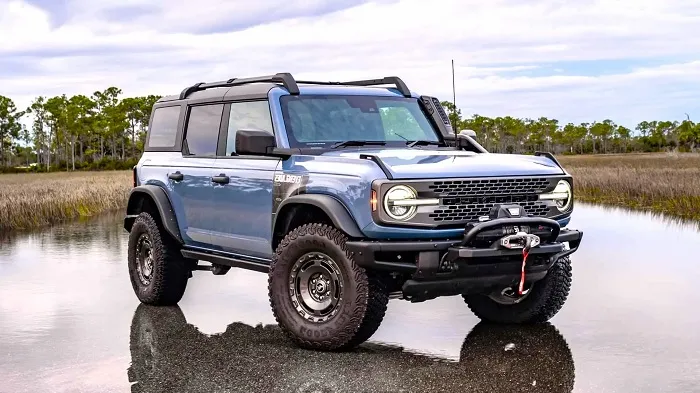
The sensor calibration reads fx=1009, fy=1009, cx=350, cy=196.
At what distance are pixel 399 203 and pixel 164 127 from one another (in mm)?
3938

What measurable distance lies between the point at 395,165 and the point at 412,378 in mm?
1580

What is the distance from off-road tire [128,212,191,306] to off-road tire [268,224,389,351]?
2.22m

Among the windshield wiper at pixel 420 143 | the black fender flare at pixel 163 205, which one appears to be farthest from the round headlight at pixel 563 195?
the black fender flare at pixel 163 205

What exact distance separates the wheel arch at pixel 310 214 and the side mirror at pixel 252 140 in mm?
526

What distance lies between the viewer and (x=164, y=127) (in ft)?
33.6

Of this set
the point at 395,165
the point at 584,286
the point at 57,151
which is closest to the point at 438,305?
the point at 584,286

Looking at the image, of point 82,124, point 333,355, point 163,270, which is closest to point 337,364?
point 333,355

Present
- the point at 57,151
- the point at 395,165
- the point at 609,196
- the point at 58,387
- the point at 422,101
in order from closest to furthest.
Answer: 1. the point at 58,387
2. the point at 395,165
3. the point at 422,101
4. the point at 609,196
5. the point at 57,151

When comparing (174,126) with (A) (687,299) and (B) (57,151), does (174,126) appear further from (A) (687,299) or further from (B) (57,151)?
(B) (57,151)

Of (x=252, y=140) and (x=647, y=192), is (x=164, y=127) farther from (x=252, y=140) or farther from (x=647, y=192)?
(x=647, y=192)

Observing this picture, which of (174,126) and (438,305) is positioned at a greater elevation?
(174,126)

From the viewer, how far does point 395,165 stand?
23.8ft

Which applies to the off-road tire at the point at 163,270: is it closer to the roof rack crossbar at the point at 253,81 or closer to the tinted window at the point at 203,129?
the tinted window at the point at 203,129

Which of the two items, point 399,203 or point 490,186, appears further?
point 490,186
